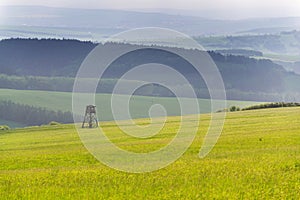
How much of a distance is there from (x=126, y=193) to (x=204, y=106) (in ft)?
530

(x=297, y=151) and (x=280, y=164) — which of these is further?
(x=297, y=151)

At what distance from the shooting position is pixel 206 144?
1265 inches

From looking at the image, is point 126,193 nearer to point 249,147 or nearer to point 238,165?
point 238,165

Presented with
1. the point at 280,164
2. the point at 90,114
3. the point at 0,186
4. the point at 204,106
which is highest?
the point at 204,106

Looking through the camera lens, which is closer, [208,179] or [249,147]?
[208,179]

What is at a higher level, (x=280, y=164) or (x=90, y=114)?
(x=90, y=114)

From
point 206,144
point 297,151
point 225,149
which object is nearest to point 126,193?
point 297,151

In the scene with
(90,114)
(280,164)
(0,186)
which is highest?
(90,114)

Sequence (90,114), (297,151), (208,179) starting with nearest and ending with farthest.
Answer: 1. (208,179)
2. (297,151)
3. (90,114)

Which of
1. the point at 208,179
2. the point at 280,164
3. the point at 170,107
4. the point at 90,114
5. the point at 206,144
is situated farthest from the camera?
the point at 170,107

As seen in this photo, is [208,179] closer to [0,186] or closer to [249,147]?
[0,186]

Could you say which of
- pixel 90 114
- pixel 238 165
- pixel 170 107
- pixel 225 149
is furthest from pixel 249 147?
pixel 170 107

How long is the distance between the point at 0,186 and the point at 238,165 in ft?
29.2

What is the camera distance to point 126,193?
51.3 feet
